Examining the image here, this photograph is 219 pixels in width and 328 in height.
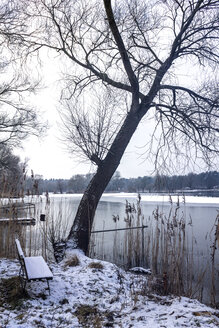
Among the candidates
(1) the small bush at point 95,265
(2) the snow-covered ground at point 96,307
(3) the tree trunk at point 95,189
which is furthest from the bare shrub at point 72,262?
(3) the tree trunk at point 95,189

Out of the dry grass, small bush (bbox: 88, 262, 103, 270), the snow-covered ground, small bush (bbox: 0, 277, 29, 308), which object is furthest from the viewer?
the dry grass

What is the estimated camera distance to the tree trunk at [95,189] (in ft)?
14.6

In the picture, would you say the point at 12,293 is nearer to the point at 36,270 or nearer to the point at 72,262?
the point at 36,270

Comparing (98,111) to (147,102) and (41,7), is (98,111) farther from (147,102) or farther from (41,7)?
(41,7)

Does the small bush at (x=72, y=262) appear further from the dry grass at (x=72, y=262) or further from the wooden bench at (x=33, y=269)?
the wooden bench at (x=33, y=269)

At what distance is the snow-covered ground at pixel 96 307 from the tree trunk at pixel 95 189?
1199 mm

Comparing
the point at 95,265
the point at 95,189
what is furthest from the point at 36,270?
the point at 95,189

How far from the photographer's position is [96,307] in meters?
2.47

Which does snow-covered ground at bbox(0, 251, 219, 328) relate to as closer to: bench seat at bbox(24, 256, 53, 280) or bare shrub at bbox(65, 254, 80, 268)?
bench seat at bbox(24, 256, 53, 280)

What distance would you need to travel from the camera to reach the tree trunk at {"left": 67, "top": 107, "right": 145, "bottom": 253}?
446 cm

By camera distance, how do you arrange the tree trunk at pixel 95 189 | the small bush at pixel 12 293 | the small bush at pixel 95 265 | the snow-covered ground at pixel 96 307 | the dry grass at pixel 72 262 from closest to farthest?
the snow-covered ground at pixel 96 307
the small bush at pixel 12 293
the small bush at pixel 95 265
the dry grass at pixel 72 262
the tree trunk at pixel 95 189

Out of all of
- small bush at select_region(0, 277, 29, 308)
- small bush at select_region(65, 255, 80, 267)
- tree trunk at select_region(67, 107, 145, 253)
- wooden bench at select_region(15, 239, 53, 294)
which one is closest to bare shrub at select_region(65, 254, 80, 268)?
small bush at select_region(65, 255, 80, 267)

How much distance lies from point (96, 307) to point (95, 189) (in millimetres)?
2373

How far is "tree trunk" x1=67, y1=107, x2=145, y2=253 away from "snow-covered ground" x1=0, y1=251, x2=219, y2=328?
47.2 inches
